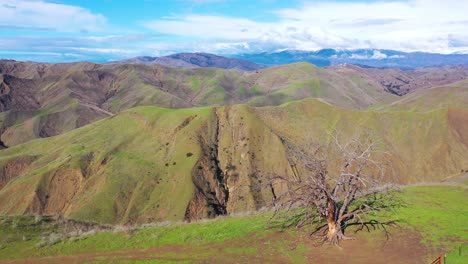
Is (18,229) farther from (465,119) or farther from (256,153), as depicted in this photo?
(465,119)

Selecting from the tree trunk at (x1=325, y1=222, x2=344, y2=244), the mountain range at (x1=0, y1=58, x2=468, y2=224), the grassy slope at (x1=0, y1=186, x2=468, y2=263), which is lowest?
the mountain range at (x1=0, y1=58, x2=468, y2=224)

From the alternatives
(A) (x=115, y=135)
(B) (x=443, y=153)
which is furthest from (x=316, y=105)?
(A) (x=115, y=135)

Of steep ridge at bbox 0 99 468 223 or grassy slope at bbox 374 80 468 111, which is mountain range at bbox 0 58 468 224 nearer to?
steep ridge at bbox 0 99 468 223

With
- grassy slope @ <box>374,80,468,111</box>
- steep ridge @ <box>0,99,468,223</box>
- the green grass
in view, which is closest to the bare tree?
the green grass

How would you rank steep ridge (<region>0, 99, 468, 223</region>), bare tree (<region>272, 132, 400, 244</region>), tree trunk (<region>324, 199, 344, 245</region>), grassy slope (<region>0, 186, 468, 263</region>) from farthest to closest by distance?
steep ridge (<region>0, 99, 468, 223</region>), bare tree (<region>272, 132, 400, 244</region>), tree trunk (<region>324, 199, 344, 245</region>), grassy slope (<region>0, 186, 468, 263</region>)

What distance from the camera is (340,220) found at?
2594 centimetres

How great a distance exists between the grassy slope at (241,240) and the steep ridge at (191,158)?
165 feet

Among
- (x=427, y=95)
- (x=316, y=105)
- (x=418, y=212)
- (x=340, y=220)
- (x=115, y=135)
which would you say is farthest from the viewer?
(x=427, y=95)

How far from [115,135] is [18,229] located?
73931 millimetres

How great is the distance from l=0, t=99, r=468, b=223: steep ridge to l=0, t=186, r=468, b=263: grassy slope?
165 feet

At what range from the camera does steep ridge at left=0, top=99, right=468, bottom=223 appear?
82.8 metres

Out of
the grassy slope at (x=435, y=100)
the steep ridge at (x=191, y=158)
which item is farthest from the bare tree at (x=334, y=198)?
the grassy slope at (x=435, y=100)

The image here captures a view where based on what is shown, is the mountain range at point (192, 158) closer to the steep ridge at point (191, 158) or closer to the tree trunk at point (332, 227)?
the steep ridge at point (191, 158)

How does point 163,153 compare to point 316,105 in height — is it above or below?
below
